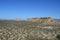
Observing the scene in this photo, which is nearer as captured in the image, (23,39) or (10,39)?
(10,39)

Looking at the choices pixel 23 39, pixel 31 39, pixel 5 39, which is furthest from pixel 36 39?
pixel 5 39

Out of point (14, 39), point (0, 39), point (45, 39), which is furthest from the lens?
point (45, 39)

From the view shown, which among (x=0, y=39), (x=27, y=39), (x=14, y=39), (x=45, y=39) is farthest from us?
(x=45, y=39)

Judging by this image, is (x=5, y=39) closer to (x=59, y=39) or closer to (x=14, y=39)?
(x=14, y=39)

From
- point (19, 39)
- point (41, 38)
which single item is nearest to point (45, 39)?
point (41, 38)

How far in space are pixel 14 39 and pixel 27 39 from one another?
3.34 meters

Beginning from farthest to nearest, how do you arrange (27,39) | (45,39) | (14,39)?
(45,39)
(27,39)
(14,39)

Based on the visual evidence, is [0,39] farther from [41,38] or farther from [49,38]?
[49,38]

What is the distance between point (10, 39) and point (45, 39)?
30.6 ft

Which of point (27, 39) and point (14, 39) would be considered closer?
point (14, 39)

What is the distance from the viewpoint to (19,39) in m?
24.0

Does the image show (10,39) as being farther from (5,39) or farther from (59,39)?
(59,39)

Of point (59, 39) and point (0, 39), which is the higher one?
point (0, 39)

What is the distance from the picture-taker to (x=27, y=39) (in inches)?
978
